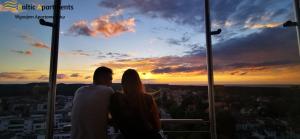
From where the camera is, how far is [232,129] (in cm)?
234

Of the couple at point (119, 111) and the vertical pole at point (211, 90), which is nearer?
the couple at point (119, 111)

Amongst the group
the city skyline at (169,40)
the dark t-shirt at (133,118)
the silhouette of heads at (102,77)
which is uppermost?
the city skyline at (169,40)

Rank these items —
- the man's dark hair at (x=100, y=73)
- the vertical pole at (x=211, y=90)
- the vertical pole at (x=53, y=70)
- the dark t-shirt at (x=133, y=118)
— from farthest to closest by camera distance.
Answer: the vertical pole at (x=211, y=90), the vertical pole at (x=53, y=70), the man's dark hair at (x=100, y=73), the dark t-shirt at (x=133, y=118)

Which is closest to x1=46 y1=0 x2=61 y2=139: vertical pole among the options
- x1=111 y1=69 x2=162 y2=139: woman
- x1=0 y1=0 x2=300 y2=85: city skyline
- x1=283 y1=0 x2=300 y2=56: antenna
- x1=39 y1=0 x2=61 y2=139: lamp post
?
x1=39 y1=0 x2=61 y2=139: lamp post

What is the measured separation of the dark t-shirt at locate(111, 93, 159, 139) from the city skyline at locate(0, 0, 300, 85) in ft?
2.47

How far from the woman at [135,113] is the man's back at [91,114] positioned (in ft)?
0.25

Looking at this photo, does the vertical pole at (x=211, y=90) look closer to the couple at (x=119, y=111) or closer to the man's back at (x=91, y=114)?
the couple at (x=119, y=111)

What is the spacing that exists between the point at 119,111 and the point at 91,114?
0.71ft

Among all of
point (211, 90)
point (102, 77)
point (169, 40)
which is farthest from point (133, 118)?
point (169, 40)

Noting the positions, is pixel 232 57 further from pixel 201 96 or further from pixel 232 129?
pixel 232 129

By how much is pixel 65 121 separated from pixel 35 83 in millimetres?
487

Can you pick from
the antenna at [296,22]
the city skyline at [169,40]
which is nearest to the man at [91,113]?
the city skyline at [169,40]

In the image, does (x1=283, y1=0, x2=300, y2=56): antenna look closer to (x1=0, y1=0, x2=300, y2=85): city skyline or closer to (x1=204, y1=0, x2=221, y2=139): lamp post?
(x1=0, y1=0, x2=300, y2=85): city skyline

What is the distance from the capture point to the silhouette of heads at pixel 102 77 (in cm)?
176
